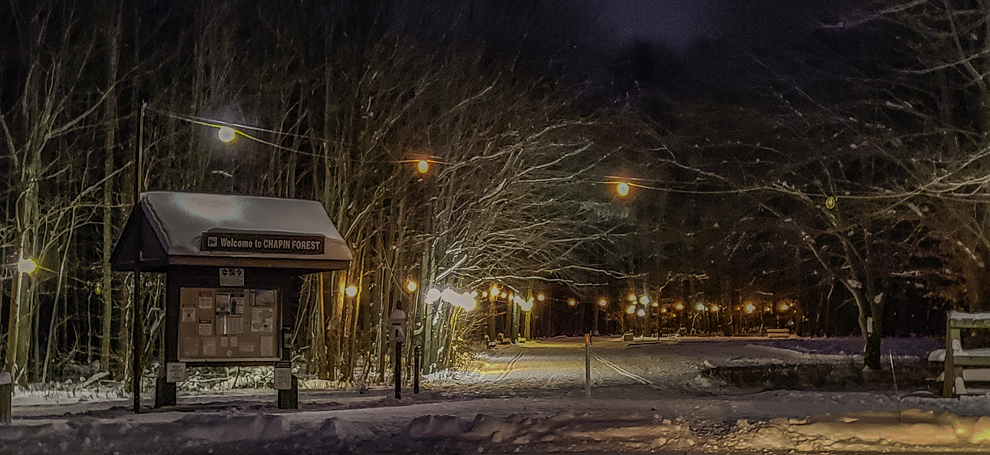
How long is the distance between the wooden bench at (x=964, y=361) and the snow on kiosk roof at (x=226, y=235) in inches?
456

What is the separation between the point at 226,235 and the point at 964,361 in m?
13.7

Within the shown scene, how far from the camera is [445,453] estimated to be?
12.8 m

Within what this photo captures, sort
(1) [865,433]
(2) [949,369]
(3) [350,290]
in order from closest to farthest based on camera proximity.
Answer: (1) [865,433], (2) [949,369], (3) [350,290]

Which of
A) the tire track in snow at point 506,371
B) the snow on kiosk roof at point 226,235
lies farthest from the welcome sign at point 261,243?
the tire track in snow at point 506,371

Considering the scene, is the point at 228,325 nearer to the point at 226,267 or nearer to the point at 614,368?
the point at 226,267

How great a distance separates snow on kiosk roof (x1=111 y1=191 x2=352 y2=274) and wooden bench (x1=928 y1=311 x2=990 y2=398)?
11.6m

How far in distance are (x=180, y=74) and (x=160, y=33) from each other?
146 centimetres

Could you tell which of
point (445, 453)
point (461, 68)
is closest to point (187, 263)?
point (445, 453)

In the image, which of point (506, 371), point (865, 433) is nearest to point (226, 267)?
point (865, 433)

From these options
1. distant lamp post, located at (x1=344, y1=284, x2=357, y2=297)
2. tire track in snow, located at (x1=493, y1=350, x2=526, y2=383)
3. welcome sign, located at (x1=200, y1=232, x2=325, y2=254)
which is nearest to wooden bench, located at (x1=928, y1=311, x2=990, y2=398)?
tire track in snow, located at (x1=493, y1=350, x2=526, y2=383)

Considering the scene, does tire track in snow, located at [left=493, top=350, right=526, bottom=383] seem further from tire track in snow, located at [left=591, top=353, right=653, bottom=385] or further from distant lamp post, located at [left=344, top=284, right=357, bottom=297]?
distant lamp post, located at [left=344, top=284, right=357, bottom=297]

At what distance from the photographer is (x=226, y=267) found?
18078 millimetres

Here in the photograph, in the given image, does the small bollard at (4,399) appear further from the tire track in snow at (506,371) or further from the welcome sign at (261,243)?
the tire track in snow at (506,371)

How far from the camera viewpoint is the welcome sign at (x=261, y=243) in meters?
17.4
